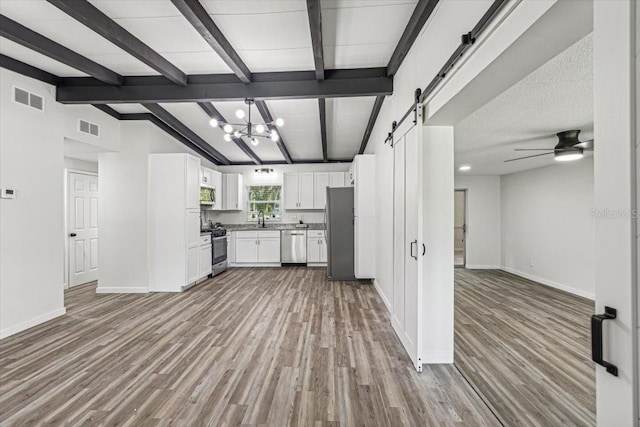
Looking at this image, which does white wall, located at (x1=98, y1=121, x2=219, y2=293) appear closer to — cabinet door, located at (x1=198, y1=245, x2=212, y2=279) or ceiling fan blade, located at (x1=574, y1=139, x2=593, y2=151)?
cabinet door, located at (x1=198, y1=245, x2=212, y2=279)

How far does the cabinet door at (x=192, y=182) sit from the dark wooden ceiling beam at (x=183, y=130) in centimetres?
64

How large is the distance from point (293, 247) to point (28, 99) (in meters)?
5.10

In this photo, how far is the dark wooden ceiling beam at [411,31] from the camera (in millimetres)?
2218

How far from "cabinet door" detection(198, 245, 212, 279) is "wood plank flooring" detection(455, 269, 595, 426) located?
14.4ft

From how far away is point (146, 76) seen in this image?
3.64m

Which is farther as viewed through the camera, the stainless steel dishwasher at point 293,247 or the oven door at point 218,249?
the stainless steel dishwasher at point 293,247

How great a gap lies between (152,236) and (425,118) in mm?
4647

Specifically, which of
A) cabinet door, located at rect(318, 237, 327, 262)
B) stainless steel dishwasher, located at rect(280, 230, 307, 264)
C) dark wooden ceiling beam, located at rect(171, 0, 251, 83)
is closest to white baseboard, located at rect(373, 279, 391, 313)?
cabinet door, located at rect(318, 237, 327, 262)

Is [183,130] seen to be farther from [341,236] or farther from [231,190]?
[341,236]

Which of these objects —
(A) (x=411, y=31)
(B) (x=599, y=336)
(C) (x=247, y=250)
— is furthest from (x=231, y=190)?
(B) (x=599, y=336)

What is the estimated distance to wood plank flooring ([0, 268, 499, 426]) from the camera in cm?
185

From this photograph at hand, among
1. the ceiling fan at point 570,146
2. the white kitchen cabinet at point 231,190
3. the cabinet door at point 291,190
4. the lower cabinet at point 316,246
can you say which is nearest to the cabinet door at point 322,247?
the lower cabinet at point 316,246

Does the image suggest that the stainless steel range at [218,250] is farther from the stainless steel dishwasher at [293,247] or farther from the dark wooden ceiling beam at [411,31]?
the dark wooden ceiling beam at [411,31]

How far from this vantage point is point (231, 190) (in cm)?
732
